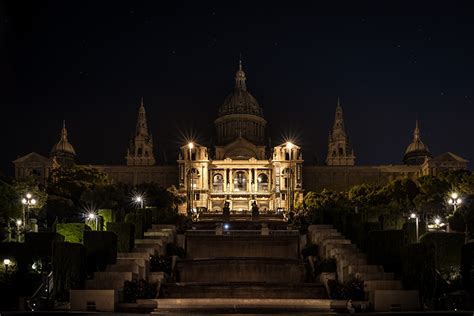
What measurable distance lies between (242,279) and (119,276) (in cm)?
848

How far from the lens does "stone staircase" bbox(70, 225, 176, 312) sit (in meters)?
36.4

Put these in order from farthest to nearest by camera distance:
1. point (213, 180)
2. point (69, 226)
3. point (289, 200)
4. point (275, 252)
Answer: point (213, 180) < point (289, 200) < point (275, 252) < point (69, 226)

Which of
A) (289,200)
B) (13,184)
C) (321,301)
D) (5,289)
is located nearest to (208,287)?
(321,301)

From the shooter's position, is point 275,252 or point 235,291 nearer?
point 235,291

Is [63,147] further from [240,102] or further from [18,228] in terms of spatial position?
[18,228]

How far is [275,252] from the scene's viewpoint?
5100 cm

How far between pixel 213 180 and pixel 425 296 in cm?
8522

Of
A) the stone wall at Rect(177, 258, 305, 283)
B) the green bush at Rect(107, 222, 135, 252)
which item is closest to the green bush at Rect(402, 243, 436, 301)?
the stone wall at Rect(177, 258, 305, 283)

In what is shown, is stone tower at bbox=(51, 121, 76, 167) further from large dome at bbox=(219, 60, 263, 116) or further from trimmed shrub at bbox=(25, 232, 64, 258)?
trimmed shrub at bbox=(25, 232, 64, 258)

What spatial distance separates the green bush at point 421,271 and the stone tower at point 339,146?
318 feet

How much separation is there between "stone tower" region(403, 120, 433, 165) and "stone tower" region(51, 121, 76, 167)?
2072 inches

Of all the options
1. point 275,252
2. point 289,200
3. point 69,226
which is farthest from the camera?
point 289,200

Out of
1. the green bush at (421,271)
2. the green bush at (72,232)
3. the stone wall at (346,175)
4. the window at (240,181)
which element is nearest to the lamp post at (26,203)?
the green bush at (72,232)

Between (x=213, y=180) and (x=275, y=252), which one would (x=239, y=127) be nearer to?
(x=213, y=180)
